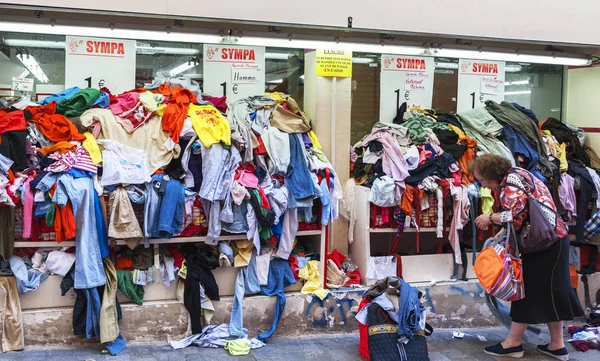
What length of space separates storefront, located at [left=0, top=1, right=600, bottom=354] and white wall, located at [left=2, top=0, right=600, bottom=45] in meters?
0.02

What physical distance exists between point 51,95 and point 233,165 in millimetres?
1842

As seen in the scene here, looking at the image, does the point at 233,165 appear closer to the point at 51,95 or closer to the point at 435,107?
the point at 51,95

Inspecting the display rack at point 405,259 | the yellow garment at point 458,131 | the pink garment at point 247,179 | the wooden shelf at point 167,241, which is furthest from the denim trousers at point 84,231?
the yellow garment at point 458,131

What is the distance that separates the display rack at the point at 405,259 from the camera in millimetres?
7297

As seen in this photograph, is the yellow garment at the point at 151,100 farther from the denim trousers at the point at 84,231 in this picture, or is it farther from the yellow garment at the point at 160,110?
the denim trousers at the point at 84,231

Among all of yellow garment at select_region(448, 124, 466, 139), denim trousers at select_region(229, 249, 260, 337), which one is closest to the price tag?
denim trousers at select_region(229, 249, 260, 337)

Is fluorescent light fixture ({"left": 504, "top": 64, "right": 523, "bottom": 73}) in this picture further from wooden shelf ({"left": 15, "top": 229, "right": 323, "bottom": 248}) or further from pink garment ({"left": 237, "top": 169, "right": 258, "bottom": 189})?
pink garment ({"left": 237, "top": 169, "right": 258, "bottom": 189})

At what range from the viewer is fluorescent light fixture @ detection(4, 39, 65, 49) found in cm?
681

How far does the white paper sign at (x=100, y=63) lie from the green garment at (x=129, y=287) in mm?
1853

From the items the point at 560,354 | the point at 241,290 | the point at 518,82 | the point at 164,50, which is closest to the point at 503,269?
the point at 560,354

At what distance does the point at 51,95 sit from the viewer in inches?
263

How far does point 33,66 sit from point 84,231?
185cm

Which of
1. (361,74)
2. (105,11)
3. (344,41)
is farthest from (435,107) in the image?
(105,11)

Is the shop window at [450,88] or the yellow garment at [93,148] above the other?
the shop window at [450,88]
